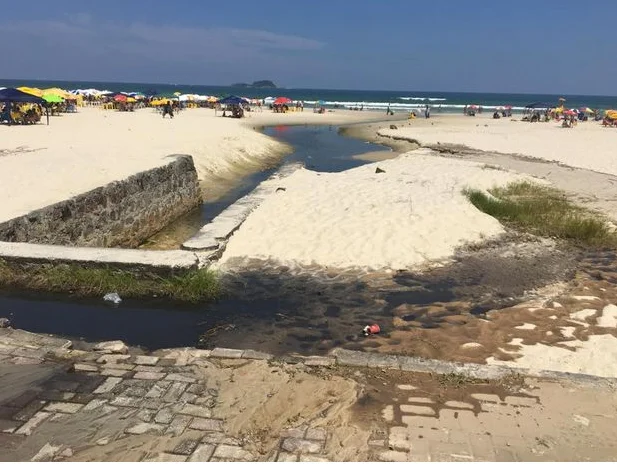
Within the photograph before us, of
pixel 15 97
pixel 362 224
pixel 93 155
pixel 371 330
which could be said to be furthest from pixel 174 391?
pixel 15 97

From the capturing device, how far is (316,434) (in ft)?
11.4

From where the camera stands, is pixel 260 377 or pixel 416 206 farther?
pixel 416 206

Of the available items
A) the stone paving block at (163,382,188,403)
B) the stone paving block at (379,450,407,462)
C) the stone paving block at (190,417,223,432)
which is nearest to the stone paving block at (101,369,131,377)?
the stone paving block at (163,382,188,403)

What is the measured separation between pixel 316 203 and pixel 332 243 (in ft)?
8.02

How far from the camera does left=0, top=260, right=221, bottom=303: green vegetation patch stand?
21.6ft

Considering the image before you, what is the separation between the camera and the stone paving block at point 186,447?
10.8ft

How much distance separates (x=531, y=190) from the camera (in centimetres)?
1366

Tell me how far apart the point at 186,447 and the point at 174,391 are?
30.3 inches

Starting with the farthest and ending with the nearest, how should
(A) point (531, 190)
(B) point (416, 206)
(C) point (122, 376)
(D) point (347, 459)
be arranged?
(A) point (531, 190)
(B) point (416, 206)
(C) point (122, 376)
(D) point (347, 459)

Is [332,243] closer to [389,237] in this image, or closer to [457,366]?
[389,237]

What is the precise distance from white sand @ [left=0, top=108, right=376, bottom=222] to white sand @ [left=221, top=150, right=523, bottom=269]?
371 cm

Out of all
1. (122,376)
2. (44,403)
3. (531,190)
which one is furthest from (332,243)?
(531,190)

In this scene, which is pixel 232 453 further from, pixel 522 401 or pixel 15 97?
pixel 15 97

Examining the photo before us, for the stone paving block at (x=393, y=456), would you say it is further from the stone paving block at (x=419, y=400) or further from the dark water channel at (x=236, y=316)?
the dark water channel at (x=236, y=316)
